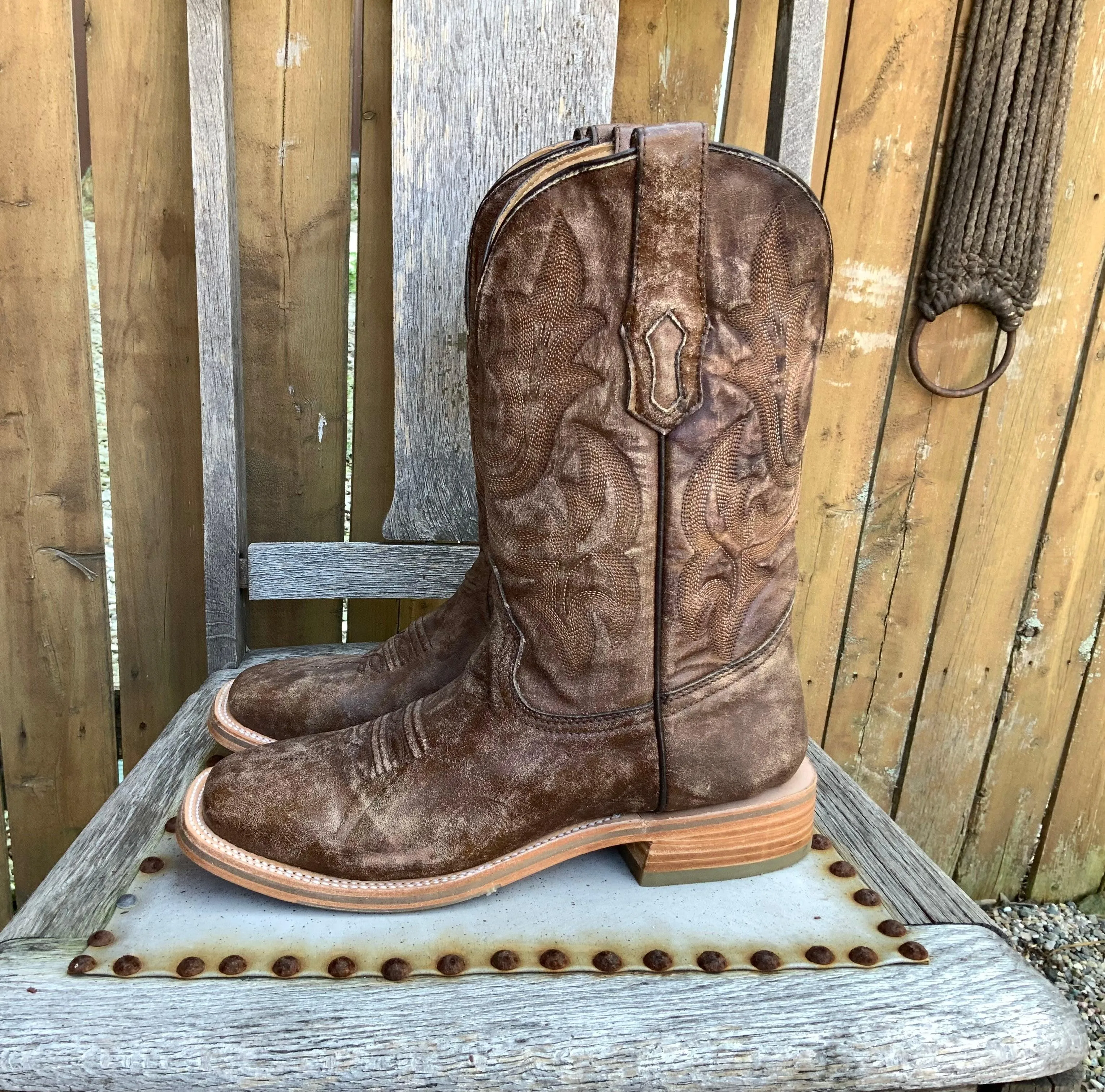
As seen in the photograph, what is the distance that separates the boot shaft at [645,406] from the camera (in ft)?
2.54

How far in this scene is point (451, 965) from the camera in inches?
30.6

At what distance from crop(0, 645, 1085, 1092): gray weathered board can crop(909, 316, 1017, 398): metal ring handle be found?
1052mm

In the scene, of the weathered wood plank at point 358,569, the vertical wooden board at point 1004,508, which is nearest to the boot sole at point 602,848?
the weathered wood plank at point 358,569

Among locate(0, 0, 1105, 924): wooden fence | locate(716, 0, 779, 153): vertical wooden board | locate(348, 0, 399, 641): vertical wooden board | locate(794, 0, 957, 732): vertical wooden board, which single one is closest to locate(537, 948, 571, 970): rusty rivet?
locate(348, 0, 399, 641): vertical wooden board

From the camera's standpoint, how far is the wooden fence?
1.38 meters

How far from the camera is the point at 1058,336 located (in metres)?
1.59

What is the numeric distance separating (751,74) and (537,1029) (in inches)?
55.8

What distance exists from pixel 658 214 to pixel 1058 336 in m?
1.21

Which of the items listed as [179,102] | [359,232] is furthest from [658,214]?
[179,102]

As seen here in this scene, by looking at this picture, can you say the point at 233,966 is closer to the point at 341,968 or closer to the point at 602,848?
the point at 341,968

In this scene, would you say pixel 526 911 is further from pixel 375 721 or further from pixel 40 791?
pixel 40 791

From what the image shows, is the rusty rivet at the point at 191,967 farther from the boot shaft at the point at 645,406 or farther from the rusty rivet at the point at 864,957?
the rusty rivet at the point at 864,957

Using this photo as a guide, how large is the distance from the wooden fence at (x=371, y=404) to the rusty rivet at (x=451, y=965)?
916 millimetres

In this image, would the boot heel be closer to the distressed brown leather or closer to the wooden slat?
the distressed brown leather
